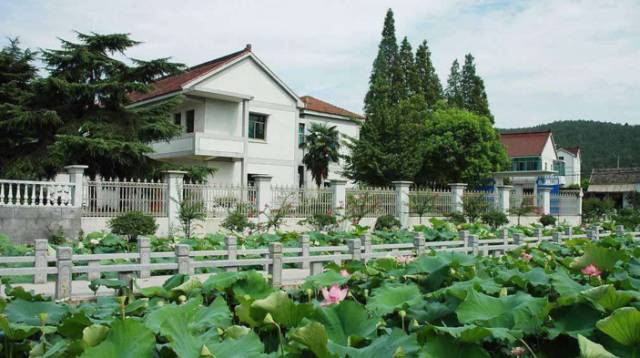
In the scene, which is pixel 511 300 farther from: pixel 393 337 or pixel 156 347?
pixel 156 347

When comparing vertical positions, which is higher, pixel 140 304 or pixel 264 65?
pixel 264 65

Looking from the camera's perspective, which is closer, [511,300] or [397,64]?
[511,300]

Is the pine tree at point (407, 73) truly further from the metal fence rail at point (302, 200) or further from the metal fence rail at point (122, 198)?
the metal fence rail at point (122, 198)

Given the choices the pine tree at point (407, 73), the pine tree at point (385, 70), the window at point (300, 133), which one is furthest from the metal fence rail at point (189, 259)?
Answer: the pine tree at point (407, 73)

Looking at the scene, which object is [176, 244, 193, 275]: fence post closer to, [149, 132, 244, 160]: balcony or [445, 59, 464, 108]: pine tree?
[149, 132, 244, 160]: balcony

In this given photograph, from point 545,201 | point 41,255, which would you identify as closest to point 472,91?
point 545,201

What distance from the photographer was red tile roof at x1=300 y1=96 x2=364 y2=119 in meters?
35.6

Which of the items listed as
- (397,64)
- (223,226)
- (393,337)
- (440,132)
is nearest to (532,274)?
(393,337)

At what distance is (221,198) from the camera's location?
66.7 feet

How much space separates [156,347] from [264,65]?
1137 inches

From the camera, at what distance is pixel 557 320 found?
2537 millimetres

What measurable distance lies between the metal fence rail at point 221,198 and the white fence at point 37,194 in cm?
377

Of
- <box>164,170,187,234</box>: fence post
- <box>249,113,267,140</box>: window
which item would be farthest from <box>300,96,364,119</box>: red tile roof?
<box>164,170,187,234</box>: fence post

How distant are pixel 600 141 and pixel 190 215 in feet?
299
